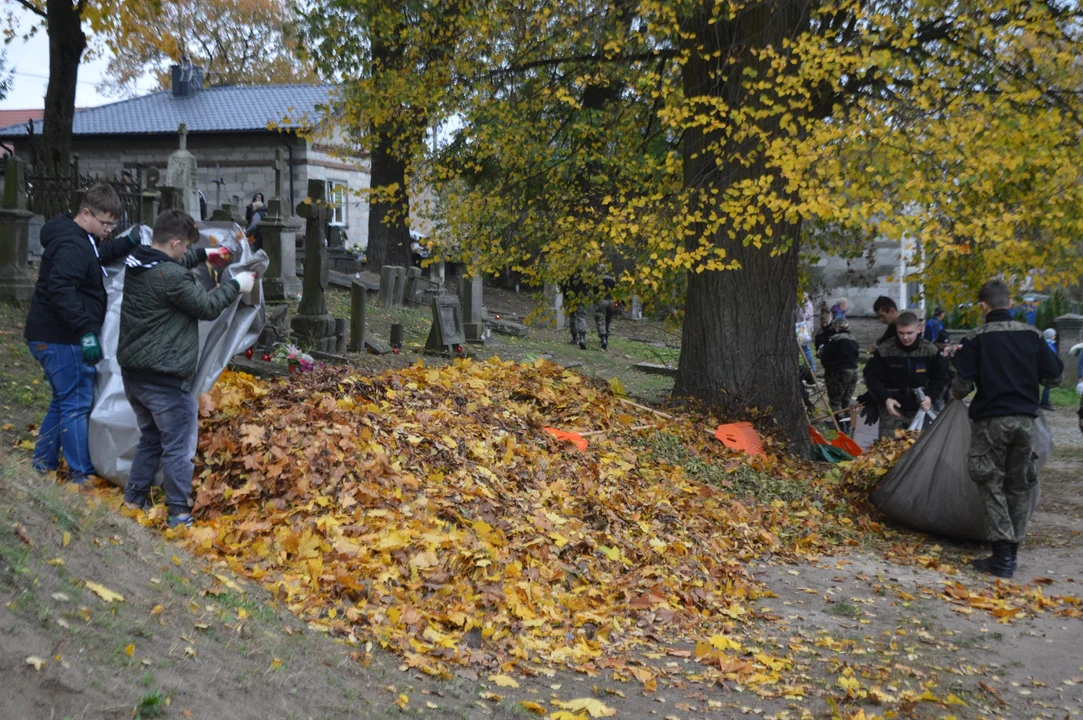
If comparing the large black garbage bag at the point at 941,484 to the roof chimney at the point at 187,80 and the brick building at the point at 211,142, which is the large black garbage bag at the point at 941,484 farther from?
the roof chimney at the point at 187,80

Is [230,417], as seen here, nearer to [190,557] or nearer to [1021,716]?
[190,557]

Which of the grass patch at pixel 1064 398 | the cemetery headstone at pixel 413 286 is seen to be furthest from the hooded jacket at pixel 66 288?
the grass patch at pixel 1064 398

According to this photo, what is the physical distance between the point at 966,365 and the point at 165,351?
511cm

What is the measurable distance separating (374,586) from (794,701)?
77.0 inches

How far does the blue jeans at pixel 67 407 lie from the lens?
6.41 m

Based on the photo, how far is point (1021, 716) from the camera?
4840mm

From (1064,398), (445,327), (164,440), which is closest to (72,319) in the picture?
(164,440)

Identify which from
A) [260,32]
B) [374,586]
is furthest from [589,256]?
[260,32]

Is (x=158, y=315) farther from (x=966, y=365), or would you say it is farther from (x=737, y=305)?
(x=737, y=305)

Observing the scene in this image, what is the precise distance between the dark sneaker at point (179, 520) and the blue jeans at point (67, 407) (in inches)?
36.9

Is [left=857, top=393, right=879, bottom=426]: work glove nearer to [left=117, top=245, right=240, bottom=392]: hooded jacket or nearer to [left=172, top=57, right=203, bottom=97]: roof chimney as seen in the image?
[left=117, top=245, right=240, bottom=392]: hooded jacket

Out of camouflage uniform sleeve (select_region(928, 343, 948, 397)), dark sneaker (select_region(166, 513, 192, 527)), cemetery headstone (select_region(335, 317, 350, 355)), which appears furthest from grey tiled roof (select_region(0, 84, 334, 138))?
dark sneaker (select_region(166, 513, 192, 527))

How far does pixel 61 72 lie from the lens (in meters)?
14.3

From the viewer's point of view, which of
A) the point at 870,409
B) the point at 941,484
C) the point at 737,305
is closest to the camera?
the point at 941,484
